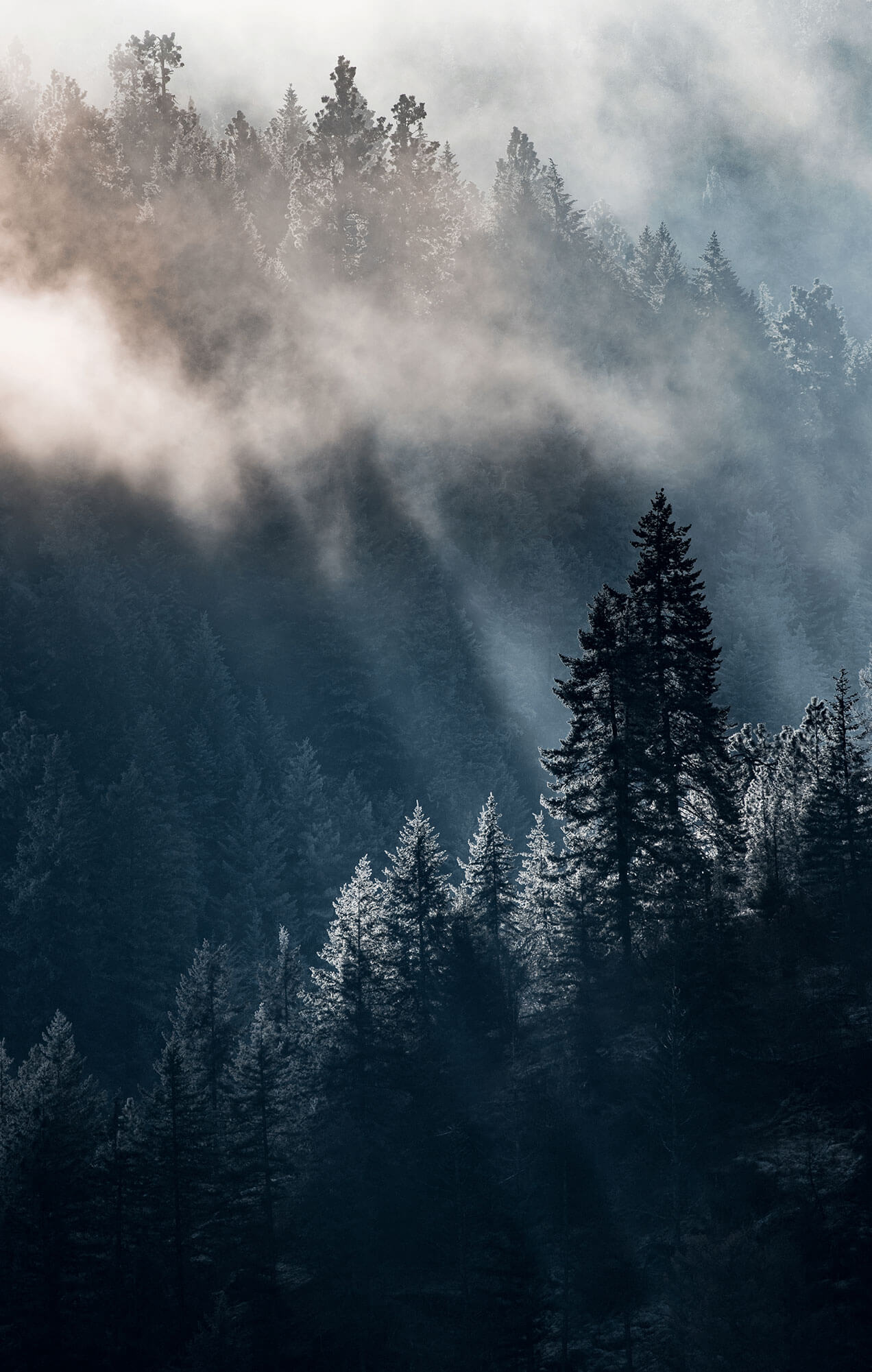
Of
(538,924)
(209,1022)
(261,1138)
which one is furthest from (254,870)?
(261,1138)

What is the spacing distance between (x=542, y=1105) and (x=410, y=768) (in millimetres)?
57766

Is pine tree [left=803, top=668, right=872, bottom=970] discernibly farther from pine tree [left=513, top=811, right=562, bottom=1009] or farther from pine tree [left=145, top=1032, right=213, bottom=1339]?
pine tree [left=145, top=1032, right=213, bottom=1339]

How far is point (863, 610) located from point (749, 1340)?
268 feet

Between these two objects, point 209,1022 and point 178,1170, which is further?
point 209,1022

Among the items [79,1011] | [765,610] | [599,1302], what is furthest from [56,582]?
[599,1302]

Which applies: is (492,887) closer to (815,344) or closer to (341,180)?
(341,180)

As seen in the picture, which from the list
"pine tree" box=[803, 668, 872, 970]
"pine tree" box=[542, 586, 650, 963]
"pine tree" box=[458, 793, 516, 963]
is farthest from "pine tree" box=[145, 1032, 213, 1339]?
"pine tree" box=[803, 668, 872, 970]

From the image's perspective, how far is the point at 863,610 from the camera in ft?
317

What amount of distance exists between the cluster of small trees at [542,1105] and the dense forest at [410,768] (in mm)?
135

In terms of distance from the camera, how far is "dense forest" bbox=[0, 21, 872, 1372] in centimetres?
2991

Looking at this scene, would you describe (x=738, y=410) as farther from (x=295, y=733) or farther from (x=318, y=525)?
(x=295, y=733)

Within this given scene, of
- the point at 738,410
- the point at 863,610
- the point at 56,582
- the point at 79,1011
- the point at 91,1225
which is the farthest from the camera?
the point at 738,410

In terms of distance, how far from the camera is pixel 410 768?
9025 centimetres

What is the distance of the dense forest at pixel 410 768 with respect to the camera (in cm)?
2991
